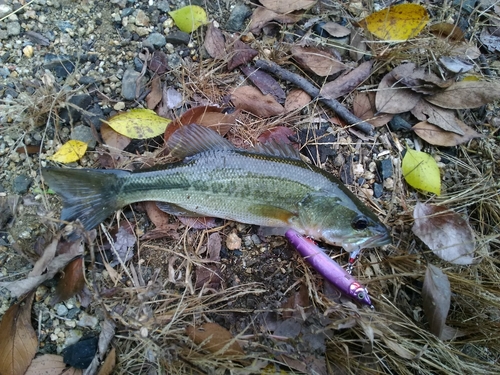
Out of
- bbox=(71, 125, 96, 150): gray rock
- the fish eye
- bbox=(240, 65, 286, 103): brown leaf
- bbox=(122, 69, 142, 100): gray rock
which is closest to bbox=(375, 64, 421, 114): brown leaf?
bbox=(240, 65, 286, 103): brown leaf

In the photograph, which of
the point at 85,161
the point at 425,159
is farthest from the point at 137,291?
the point at 425,159

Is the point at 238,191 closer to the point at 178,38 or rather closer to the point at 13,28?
the point at 178,38

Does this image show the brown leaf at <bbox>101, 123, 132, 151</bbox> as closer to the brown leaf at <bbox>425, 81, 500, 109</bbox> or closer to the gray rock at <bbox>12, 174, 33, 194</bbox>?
the gray rock at <bbox>12, 174, 33, 194</bbox>

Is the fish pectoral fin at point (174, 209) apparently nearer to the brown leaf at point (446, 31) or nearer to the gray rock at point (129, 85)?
the gray rock at point (129, 85)

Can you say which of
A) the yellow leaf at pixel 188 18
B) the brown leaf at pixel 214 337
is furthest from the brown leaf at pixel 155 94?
the brown leaf at pixel 214 337

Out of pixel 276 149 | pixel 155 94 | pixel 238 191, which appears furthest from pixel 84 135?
pixel 276 149
